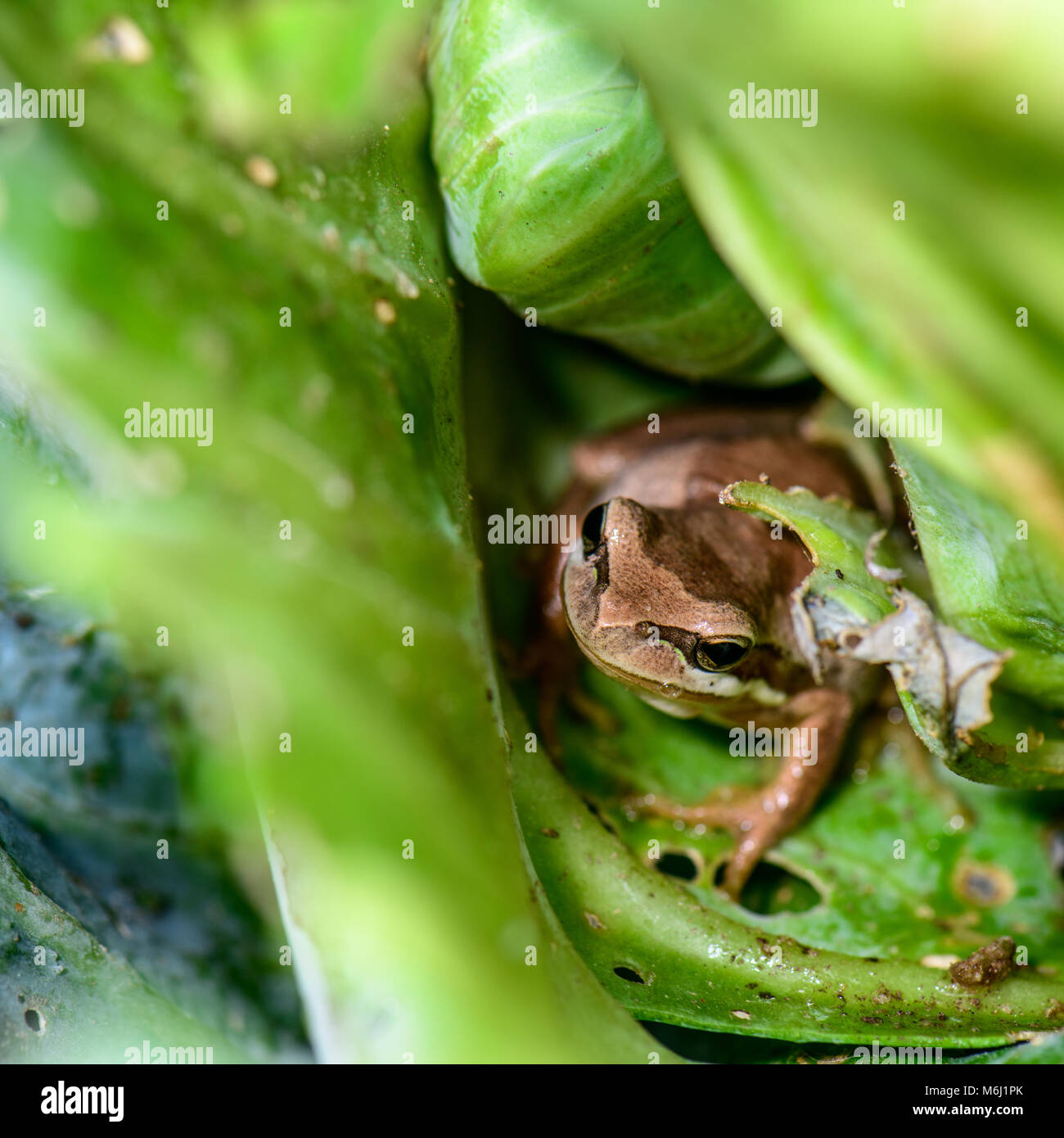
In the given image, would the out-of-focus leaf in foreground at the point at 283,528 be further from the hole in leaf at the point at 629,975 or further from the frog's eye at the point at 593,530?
the frog's eye at the point at 593,530

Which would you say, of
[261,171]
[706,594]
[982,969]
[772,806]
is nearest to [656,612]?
[706,594]

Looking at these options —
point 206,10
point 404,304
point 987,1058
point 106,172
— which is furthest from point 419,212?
point 987,1058

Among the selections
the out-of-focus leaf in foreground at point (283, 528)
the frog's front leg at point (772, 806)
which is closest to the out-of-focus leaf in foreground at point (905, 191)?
the out-of-focus leaf in foreground at point (283, 528)

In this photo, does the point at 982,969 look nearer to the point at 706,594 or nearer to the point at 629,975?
the point at 629,975

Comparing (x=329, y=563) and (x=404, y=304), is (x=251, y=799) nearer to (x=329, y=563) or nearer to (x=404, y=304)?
(x=329, y=563)

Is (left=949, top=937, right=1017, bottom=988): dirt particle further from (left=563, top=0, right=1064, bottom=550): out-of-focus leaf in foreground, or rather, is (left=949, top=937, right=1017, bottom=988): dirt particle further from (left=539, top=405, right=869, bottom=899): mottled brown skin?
(left=563, top=0, right=1064, bottom=550): out-of-focus leaf in foreground

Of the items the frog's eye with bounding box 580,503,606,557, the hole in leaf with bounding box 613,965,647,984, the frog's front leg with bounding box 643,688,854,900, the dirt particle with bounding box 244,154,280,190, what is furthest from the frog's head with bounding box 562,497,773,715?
the dirt particle with bounding box 244,154,280,190
